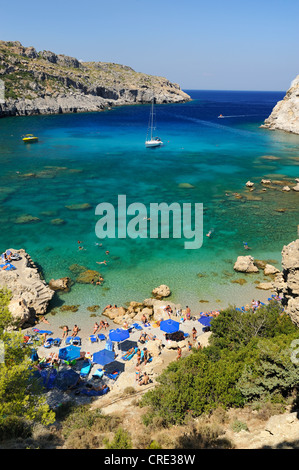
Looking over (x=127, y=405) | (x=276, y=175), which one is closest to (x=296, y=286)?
(x=127, y=405)

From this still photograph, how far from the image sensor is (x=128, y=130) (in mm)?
106812

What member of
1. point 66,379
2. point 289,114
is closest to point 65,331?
point 66,379

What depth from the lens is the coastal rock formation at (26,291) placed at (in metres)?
22.8

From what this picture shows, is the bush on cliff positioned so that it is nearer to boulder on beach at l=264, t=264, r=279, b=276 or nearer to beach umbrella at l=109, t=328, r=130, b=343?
beach umbrella at l=109, t=328, r=130, b=343

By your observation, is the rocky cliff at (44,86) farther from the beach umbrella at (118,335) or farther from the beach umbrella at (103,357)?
the beach umbrella at (103,357)

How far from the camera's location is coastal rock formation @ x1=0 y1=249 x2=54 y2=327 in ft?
74.6

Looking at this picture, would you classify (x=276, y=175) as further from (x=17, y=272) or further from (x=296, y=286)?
(x=17, y=272)

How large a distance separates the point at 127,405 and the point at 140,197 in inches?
1455

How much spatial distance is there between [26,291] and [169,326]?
38.4 ft

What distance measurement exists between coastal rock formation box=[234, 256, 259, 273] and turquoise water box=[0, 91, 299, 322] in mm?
857

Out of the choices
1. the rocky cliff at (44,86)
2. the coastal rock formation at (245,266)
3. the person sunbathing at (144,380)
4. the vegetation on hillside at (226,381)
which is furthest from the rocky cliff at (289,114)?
the person sunbathing at (144,380)

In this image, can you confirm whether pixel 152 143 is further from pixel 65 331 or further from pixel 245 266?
pixel 65 331

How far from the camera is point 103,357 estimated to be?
1958cm

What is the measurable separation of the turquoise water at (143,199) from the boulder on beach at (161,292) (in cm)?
78
